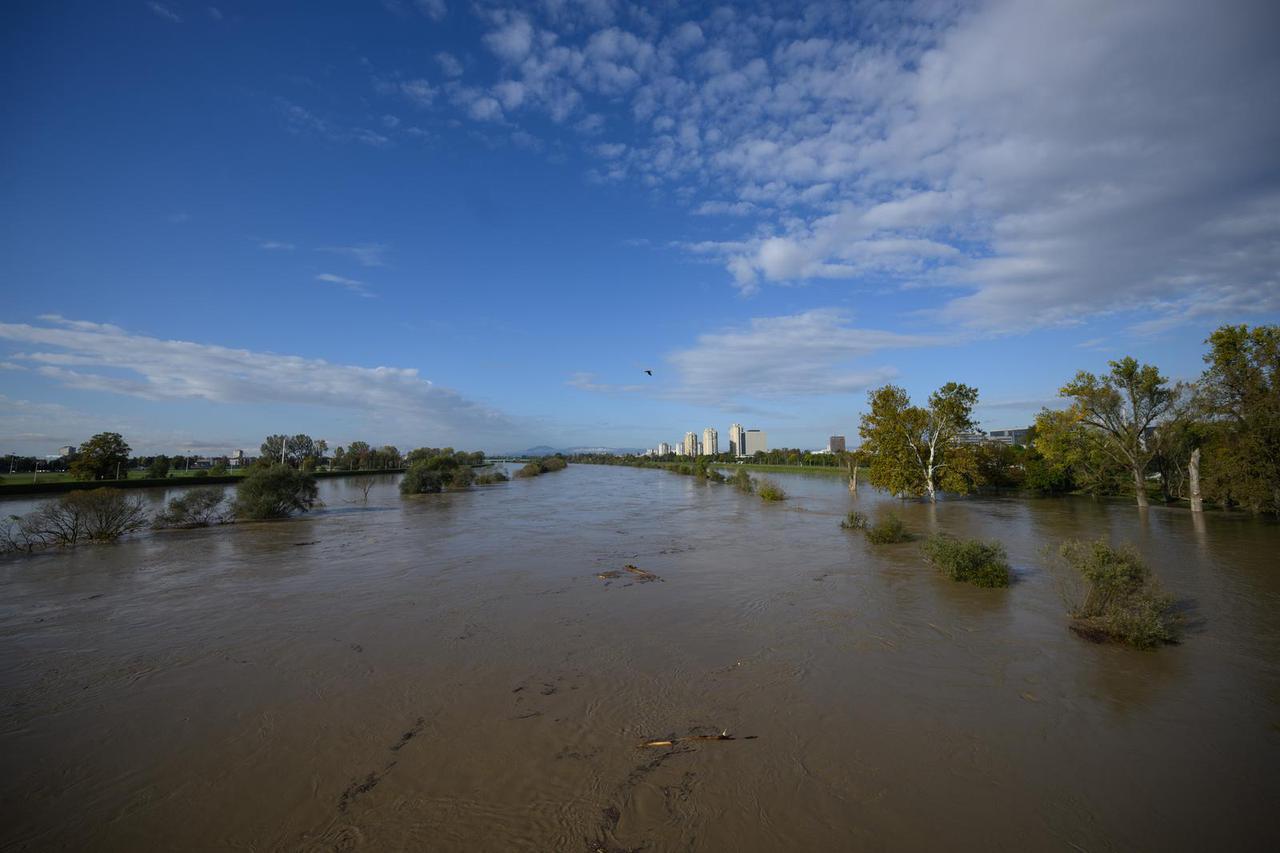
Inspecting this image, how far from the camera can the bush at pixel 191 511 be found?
68.5 feet

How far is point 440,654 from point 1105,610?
984cm

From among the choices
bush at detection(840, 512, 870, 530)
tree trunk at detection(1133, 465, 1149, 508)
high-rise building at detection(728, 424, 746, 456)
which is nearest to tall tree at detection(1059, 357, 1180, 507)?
tree trunk at detection(1133, 465, 1149, 508)

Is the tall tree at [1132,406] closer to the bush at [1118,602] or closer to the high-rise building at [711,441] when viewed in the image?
the bush at [1118,602]

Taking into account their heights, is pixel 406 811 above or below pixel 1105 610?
below

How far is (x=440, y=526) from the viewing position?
21859 mm

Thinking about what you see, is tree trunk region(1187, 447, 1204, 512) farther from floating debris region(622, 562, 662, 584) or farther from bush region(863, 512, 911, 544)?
floating debris region(622, 562, 662, 584)

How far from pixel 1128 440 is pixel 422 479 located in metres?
44.5

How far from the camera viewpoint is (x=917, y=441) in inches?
1145

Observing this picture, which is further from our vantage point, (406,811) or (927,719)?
(927,719)

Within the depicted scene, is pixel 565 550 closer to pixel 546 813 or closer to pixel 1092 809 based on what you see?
pixel 546 813

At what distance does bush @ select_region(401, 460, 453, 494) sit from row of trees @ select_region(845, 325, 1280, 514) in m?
32.9

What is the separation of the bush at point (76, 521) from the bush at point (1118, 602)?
2628cm

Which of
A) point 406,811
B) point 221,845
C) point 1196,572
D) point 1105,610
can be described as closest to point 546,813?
point 406,811

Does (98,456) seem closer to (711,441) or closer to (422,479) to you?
(422,479)
